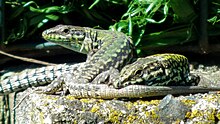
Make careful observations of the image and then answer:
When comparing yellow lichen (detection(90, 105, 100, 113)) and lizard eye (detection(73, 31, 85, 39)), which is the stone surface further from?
lizard eye (detection(73, 31, 85, 39))

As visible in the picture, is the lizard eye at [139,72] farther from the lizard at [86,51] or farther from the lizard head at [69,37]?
the lizard head at [69,37]

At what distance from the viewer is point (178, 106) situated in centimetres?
285

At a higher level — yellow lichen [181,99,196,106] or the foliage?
the foliage

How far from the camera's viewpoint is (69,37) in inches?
142

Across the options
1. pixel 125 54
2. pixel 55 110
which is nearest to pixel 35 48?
pixel 125 54

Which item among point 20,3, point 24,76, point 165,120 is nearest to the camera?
point 165,120

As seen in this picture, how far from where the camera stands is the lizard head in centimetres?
361

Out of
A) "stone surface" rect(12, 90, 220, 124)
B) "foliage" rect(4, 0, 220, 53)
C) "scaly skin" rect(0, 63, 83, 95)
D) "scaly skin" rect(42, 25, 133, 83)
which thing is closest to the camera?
"stone surface" rect(12, 90, 220, 124)

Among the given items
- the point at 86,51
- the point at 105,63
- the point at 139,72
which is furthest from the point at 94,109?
the point at 86,51

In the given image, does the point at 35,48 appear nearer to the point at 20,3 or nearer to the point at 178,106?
the point at 20,3

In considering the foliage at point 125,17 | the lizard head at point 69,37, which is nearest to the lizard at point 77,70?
the lizard head at point 69,37

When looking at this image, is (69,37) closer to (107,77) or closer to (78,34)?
(78,34)

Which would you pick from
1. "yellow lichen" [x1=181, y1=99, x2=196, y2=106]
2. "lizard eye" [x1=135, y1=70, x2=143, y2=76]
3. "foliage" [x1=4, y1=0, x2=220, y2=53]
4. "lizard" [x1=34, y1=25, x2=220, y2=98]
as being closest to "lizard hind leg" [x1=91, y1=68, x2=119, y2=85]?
"lizard" [x1=34, y1=25, x2=220, y2=98]

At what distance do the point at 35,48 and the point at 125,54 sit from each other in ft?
4.80
